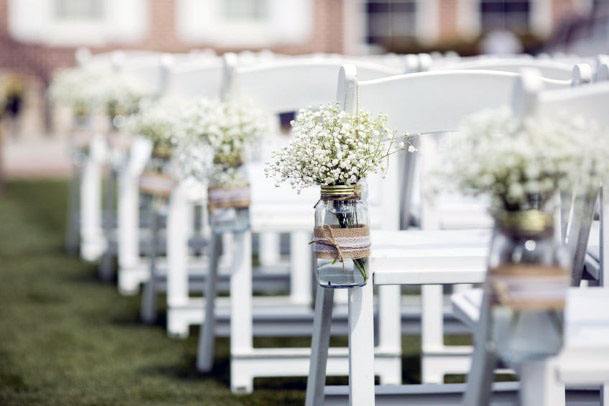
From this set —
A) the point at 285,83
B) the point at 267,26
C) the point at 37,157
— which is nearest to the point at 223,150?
the point at 285,83

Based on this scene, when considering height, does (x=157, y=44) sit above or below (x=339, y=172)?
below

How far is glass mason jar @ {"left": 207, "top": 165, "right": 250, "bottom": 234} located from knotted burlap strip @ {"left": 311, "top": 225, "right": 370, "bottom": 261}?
1.10m

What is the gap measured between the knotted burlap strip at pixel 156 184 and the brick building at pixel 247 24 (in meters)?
13.8

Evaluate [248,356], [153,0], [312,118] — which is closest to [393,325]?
[248,356]

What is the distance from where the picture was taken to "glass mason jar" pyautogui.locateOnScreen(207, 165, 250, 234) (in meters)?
4.22

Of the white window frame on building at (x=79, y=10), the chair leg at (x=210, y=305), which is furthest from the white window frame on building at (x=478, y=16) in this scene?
the chair leg at (x=210, y=305)

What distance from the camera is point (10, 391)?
4.44 m

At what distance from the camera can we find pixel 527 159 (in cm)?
223

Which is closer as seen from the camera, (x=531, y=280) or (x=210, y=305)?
(x=531, y=280)

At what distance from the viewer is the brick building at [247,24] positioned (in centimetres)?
1930

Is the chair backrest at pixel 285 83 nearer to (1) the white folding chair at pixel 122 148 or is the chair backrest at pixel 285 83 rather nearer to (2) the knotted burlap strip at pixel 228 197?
(2) the knotted burlap strip at pixel 228 197

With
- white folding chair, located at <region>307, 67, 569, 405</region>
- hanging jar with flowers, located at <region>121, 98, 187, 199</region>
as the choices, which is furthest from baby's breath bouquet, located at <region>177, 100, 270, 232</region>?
white folding chair, located at <region>307, 67, 569, 405</region>

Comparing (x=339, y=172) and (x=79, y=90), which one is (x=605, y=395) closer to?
(x=339, y=172)

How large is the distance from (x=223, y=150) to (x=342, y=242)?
1097 mm
